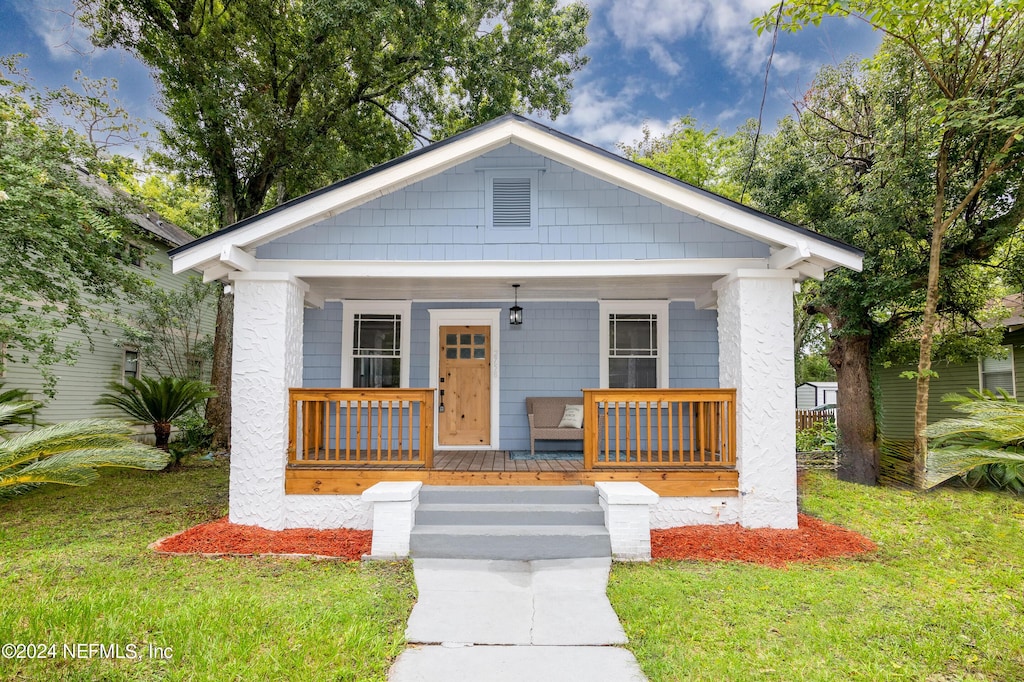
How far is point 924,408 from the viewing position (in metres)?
7.89

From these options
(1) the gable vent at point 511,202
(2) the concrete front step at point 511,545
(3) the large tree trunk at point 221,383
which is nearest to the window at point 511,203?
(1) the gable vent at point 511,202

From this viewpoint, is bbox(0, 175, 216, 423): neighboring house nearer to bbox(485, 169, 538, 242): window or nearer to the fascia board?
bbox(485, 169, 538, 242): window

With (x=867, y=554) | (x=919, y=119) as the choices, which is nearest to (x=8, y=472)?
(x=867, y=554)

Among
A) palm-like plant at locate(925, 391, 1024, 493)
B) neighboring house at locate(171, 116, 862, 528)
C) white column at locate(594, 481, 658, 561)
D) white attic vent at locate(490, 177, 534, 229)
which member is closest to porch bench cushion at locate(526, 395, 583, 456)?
Result: neighboring house at locate(171, 116, 862, 528)

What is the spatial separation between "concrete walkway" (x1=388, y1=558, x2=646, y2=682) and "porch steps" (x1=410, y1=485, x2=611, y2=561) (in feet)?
0.40

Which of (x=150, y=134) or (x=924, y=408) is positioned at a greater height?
(x=150, y=134)

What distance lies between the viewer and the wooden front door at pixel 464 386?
26.0ft

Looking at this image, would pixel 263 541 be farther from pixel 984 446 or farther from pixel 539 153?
pixel 984 446

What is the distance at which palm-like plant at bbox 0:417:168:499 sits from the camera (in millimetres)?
4125

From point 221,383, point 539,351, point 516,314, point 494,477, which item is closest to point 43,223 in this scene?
point 221,383

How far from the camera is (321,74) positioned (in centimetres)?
1123

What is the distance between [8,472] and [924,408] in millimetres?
10993

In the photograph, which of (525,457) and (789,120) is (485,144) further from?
(789,120)

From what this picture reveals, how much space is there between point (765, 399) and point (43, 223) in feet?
29.3
